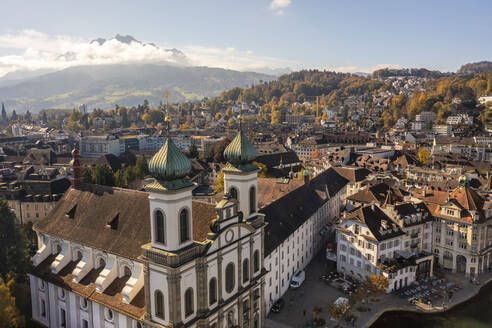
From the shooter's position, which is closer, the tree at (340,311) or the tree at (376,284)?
the tree at (340,311)

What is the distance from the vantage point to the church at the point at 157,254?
2902 cm

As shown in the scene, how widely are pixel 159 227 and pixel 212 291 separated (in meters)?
8.02

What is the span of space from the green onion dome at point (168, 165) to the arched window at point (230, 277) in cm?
1076

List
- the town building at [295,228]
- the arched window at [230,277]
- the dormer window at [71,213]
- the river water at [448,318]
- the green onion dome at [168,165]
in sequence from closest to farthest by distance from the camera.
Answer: the green onion dome at [168,165] < the arched window at [230,277] < the dormer window at [71,213] < the river water at [448,318] < the town building at [295,228]

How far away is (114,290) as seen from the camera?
36.9m

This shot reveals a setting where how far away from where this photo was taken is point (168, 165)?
92.4 ft

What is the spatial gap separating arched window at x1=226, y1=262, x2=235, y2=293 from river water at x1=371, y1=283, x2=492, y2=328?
21.5 metres

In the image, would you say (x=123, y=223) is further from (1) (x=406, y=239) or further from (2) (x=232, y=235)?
(1) (x=406, y=239)

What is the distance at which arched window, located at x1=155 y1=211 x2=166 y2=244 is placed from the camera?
2912 cm

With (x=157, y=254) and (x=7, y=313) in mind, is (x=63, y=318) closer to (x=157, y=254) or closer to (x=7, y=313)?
(x=7, y=313)

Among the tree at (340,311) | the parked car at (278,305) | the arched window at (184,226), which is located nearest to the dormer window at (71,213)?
the arched window at (184,226)

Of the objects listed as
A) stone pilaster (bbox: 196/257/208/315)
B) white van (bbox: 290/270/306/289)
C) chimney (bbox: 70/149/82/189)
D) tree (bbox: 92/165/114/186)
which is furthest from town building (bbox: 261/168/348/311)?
tree (bbox: 92/165/114/186)

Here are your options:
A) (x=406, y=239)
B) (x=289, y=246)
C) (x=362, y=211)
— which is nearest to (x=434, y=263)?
(x=406, y=239)

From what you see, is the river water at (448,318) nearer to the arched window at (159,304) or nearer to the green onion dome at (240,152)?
the green onion dome at (240,152)
